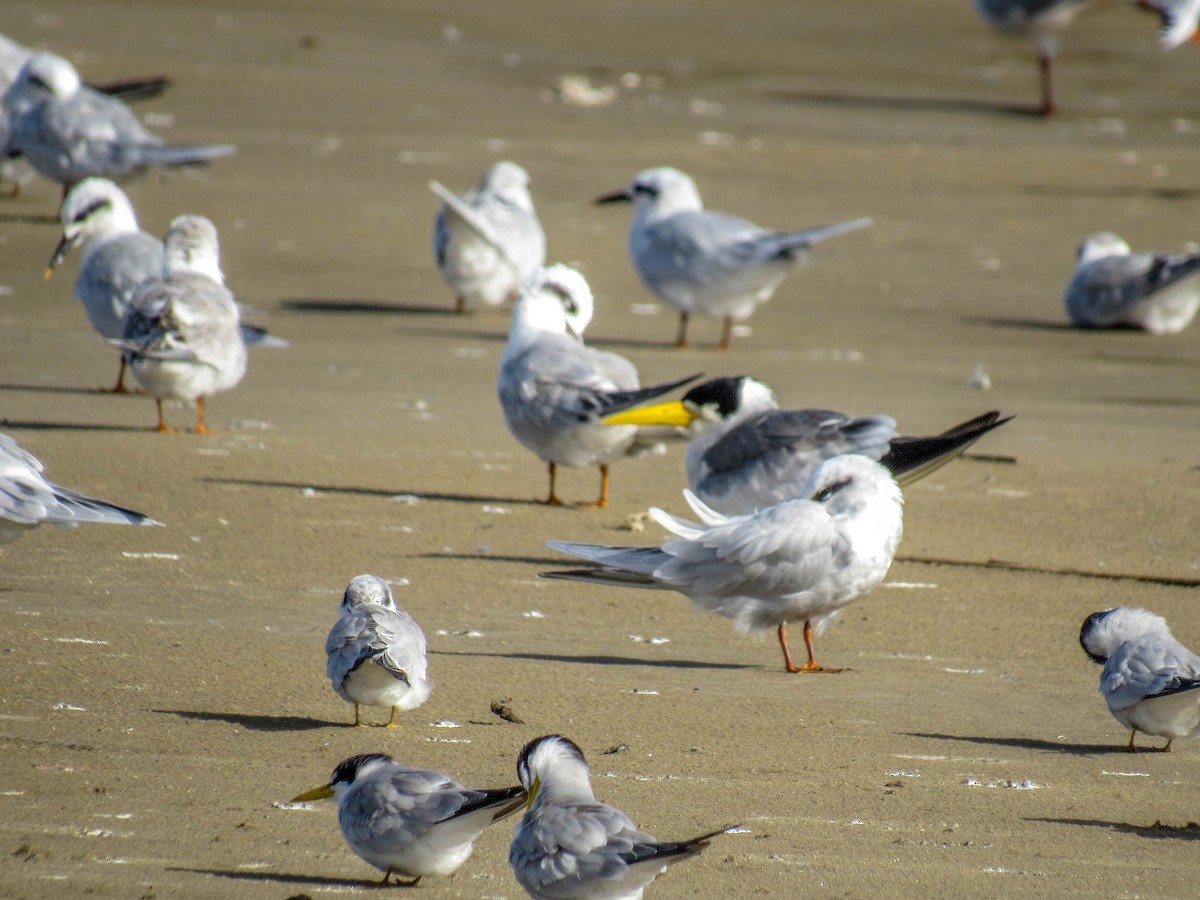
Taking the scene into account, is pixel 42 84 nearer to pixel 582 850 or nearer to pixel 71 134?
pixel 71 134

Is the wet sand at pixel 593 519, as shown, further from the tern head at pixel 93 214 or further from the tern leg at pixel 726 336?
the tern head at pixel 93 214

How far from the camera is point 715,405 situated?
22.0 feet

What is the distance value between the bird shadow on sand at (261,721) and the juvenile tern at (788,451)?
2031 mm

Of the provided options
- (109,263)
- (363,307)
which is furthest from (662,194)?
(109,263)

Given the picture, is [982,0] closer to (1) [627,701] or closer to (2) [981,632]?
(2) [981,632]

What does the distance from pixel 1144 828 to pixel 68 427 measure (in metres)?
5.29

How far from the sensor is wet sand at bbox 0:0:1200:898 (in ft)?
13.0

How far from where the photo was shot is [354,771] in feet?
12.1

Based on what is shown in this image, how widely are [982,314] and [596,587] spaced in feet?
19.9

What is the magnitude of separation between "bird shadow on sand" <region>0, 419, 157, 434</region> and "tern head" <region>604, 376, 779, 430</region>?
8.13 ft

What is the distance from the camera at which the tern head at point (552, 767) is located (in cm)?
355

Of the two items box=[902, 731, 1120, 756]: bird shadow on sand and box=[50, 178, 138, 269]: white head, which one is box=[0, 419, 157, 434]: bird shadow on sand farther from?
box=[902, 731, 1120, 756]: bird shadow on sand

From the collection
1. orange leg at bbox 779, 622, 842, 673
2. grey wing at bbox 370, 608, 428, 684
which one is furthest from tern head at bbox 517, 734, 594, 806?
orange leg at bbox 779, 622, 842, 673

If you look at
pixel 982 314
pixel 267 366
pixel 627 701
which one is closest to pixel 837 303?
pixel 982 314
